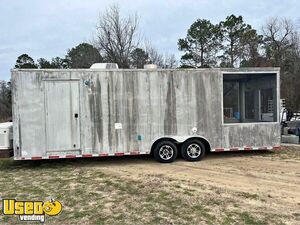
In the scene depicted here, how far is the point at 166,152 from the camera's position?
9359 mm

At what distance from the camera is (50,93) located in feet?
28.7

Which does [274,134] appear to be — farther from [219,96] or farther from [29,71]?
[29,71]

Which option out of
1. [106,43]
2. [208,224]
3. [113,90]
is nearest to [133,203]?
[208,224]

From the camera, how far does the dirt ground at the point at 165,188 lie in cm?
510

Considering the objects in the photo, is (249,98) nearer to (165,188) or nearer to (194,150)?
(194,150)

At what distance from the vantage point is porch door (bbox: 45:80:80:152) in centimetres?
873

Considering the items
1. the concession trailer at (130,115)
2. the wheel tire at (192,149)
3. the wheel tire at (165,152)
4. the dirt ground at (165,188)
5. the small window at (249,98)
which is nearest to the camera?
the dirt ground at (165,188)

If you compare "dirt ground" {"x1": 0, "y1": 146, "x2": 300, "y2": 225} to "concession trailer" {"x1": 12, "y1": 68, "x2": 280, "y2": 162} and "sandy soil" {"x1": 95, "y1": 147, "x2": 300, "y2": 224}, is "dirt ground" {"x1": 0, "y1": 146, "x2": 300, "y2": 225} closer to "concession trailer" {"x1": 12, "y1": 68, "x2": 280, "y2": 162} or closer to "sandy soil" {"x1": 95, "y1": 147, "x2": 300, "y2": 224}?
"sandy soil" {"x1": 95, "y1": 147, "x2": 300, "y2": 224}

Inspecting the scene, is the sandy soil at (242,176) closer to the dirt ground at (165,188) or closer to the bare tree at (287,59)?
the dirt ground at (165,188)

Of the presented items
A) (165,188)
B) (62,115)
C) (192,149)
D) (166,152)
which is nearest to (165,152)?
(166,152)

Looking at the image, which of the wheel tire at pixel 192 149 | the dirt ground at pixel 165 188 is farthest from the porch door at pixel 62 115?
the wheel tire at pixel 192 149

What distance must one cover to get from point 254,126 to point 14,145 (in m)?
6.96

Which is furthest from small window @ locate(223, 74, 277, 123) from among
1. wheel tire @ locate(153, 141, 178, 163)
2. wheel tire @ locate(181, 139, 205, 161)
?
wheel tire @ locate(153, 141, 178, 163)

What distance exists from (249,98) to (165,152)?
13.3ft
